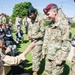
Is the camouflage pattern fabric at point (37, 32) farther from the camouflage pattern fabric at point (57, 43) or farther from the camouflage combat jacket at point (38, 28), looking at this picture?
the camouflage pattern fabric at point (57, 43)

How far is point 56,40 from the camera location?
153 inches

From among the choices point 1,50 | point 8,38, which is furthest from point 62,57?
point 8,38

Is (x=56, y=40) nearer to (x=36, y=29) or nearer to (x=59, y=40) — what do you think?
(x=59, y=40)

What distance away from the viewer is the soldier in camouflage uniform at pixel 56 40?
3.67 metres

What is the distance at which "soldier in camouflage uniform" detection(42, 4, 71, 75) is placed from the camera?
3672mm

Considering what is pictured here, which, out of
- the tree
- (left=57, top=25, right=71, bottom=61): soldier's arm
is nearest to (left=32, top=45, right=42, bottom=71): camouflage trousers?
(left=57, top=25, right=71, bottom=61): soldier's arm

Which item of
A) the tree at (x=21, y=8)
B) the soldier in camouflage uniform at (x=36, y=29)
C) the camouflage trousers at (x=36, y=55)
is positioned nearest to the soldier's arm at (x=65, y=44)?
the soldier in camouflage uniform at (x=36, y=29)

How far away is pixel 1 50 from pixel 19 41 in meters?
7.23

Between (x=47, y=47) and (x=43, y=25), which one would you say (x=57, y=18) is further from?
(x=43, y=25)

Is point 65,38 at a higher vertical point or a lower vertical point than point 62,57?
higher

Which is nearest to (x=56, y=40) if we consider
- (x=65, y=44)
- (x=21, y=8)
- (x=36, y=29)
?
(x=65, y=44)

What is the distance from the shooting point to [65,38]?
12.1ft

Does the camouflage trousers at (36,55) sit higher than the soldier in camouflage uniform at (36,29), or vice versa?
the soldier in camouflage uniform at (36,29)

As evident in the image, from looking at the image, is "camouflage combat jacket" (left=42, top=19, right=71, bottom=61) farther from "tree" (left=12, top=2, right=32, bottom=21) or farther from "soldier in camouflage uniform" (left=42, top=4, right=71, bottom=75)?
"tree" (left=12, top=2, right=32, bottom=21)
